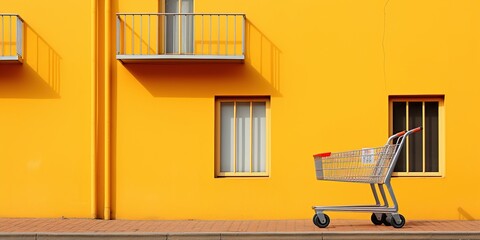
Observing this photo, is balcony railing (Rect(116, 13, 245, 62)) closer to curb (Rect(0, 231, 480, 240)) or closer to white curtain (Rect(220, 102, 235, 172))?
white curtain (Rect(220, 102, 235, 172))

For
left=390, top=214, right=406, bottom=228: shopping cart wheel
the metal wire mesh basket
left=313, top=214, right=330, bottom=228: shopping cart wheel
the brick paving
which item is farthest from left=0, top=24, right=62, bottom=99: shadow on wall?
left=390, top=214, right=406, bottom=228: shopping cart wheel

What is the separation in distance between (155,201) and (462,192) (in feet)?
16.7

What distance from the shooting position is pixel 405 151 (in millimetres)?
13656

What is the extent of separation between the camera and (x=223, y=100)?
13828 mm

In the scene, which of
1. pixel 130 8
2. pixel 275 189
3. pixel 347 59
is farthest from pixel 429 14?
pixel 130 8

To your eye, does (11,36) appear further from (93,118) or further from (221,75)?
(221,75)

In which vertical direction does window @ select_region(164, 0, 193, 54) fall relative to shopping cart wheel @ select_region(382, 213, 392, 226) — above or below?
above

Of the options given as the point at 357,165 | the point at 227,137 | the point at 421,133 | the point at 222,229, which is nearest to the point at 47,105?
the point at 227,137

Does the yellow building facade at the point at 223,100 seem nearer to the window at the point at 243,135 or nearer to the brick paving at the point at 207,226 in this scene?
the window at the point at 243,135

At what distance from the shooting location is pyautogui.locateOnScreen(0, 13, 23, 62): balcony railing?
1356cm

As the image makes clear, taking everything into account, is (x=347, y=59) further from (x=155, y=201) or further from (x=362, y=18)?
(x=155, y=201)

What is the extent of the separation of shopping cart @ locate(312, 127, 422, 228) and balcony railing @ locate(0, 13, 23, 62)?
17.6 ft

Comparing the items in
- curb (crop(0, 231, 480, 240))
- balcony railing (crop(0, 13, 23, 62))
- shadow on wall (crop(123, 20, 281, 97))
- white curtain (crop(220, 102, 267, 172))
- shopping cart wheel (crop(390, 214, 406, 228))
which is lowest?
curb (crop(0, 231, 480, 240))

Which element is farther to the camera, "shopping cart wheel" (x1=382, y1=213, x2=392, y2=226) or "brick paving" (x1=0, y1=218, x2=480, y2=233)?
"shopping cart wheel" (x1=382, y1=213, x2=392, y2=226)
